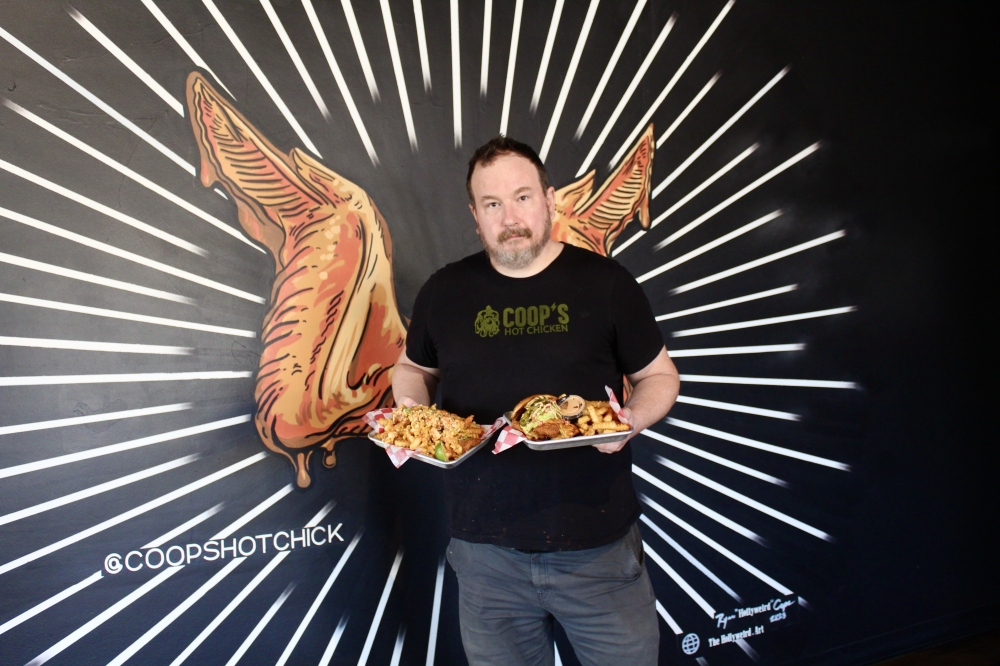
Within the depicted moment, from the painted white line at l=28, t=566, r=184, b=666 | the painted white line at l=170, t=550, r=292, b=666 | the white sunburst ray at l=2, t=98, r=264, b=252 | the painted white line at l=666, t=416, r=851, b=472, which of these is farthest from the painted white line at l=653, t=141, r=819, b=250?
the painted white line at l=28, t=566, r=184, b=666

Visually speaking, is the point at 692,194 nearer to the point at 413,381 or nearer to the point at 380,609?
the point at 413,381

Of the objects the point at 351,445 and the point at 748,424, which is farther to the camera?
the point at 748,424

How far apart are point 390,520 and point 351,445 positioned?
0.29 metres

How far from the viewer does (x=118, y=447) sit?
1.83 metres

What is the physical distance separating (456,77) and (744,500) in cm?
198

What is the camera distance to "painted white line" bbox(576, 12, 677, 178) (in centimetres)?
235

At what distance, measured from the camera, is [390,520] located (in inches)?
84.0

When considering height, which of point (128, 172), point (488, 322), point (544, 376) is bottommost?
point (544, 376)

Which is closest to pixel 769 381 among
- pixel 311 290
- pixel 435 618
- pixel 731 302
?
pixel 731 302

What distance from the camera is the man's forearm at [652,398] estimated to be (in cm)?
157

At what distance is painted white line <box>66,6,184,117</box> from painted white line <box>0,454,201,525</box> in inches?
40.1

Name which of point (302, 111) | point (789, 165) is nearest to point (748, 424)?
point (789, 165)

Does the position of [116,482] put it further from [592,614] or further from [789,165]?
[789,165]

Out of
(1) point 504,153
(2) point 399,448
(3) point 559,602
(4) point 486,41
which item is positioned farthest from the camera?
(4) point 486,41
